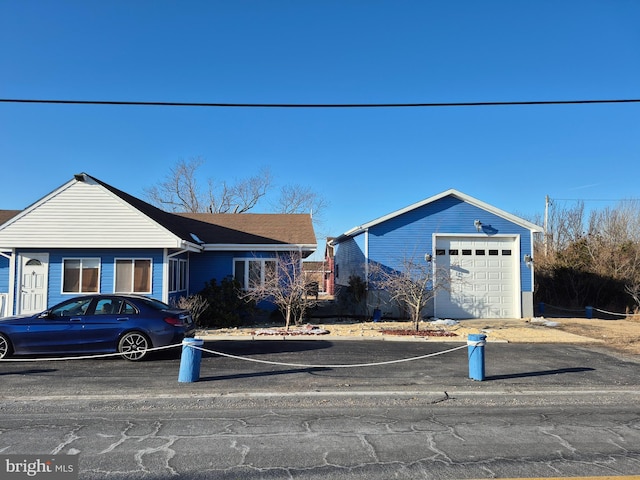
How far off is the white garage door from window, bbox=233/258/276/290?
709cm

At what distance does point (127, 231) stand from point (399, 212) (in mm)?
10559

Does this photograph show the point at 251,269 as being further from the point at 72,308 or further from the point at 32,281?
the point at 72,308

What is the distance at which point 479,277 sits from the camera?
59.8ft

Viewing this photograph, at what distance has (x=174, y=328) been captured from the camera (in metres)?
9.49

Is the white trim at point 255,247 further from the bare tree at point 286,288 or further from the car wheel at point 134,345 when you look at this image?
the car wheel at point 134,345

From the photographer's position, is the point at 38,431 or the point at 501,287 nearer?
the point at 38,431

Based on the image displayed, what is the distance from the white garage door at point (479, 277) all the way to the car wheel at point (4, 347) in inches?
573

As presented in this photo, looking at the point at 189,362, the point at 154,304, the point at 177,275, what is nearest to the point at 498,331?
the point at 189,362

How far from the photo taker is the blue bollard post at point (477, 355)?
786 centimetres

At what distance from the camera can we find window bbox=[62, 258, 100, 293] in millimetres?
15086

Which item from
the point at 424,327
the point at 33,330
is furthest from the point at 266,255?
the point at 33,330

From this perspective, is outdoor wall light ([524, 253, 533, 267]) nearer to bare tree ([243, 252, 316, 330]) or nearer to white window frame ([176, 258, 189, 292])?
bare tree ([243, 252, 316, 330])

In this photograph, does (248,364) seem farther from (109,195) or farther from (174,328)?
(109,195)

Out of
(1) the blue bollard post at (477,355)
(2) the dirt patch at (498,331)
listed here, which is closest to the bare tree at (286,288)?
(2) the dirt patch at (498,331)
